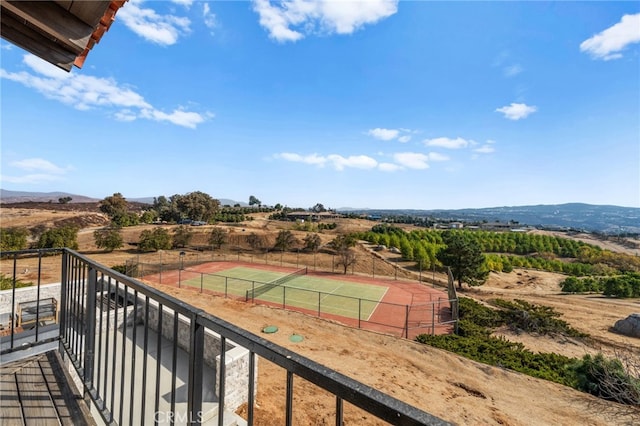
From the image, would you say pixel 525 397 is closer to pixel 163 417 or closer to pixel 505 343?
pixel 505 343

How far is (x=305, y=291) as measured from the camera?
1883 centimetres

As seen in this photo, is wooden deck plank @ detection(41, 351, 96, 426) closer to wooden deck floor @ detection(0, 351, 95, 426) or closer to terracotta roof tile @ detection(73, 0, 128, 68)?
wooden deck floor @ detection(0, 351, 95, 426)

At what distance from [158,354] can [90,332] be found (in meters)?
1.49

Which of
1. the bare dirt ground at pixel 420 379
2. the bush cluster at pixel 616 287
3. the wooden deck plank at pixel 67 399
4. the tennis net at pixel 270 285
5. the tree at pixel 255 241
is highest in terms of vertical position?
the wooden deck plank at pixel 67 399

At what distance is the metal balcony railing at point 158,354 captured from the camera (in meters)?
0.97

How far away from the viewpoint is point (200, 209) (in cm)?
5334

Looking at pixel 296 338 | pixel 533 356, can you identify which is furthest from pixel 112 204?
pixel 533 356

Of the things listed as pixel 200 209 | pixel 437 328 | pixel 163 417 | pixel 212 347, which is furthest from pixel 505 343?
pixel 200 209

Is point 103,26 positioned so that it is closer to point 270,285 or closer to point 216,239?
point 270,285

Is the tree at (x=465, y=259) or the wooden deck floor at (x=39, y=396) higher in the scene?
the wooden deck floor at (x=39, y=396)

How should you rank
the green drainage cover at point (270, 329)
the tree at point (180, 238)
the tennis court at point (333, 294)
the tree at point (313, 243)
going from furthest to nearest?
1. the tree at point (180, 238)
2. the tree at point (313, 243)
3. the tennis court at point (333, 294)
4. the green drainage cover at point (270, 329)

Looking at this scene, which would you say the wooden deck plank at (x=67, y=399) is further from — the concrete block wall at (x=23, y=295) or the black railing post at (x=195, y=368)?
the concrete block wall at (x=23, y=295)

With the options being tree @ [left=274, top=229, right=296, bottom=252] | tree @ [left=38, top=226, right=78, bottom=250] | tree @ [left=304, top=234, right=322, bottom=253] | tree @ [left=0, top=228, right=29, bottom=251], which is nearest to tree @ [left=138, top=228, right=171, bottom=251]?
tree @ [left=38, top=226, right=78, bottom=250]

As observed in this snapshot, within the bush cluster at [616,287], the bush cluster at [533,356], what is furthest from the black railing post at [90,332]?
the bush cluster at [616,287]
